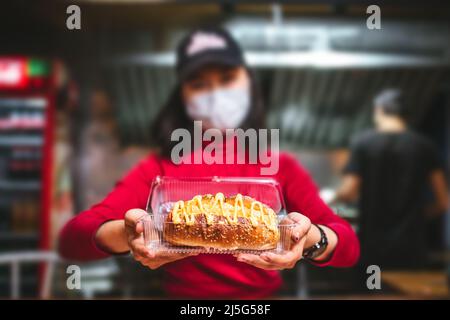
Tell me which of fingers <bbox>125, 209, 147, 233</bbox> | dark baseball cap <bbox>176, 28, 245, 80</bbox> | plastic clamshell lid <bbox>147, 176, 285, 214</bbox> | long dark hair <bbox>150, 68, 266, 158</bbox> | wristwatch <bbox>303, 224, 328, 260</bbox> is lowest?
wristwatch <bbox>303, 224, 328, 260</bbox>

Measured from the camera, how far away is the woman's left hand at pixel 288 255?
69.1 inches

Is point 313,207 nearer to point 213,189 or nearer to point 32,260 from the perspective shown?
point 213,189

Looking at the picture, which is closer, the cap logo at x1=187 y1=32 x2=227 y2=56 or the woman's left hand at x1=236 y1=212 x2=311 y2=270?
the woman's left hand at x1=236 y1=212 x2=311 y2=270

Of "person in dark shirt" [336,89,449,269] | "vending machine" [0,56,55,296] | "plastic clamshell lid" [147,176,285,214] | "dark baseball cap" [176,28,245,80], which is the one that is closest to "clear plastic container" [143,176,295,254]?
"plastic clamshell lid" [147,176,285,214]

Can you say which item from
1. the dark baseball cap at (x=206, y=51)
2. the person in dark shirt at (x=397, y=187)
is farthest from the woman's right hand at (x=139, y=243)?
the person in dark shirt at (x=397, y=187)

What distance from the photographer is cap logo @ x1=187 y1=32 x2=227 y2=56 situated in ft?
7.48

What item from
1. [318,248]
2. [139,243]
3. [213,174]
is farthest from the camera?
[213,174]

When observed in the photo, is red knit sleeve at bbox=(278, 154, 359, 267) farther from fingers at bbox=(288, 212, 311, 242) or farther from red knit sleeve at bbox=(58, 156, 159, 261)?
red knit sleeve at bbox=(58, 156, 159, 261)

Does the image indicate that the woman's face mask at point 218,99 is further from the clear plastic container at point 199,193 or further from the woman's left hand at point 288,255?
the woman's left hand at point 288,255

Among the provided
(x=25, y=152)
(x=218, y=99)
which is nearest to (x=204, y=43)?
(x=218, y=99)

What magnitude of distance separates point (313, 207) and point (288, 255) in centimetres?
31

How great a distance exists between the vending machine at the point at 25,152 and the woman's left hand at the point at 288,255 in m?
1.61

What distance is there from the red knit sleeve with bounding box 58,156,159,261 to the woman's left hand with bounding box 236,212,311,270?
1.44 feet

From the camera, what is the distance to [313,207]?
2.01 metres
